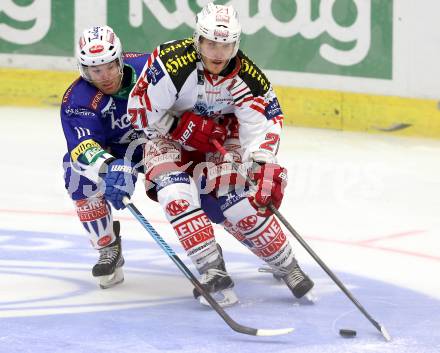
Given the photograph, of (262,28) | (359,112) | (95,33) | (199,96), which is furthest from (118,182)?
(262,28)

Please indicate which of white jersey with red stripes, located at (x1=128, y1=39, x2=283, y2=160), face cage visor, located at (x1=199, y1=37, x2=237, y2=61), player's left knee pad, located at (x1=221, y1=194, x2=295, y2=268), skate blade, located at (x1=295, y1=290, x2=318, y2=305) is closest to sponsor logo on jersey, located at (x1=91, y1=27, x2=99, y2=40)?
white jersey with red stripes, located at (x1=128, y1=39, x2=283, y2=160)

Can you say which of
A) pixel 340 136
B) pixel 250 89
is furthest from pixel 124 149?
pixel 340 136

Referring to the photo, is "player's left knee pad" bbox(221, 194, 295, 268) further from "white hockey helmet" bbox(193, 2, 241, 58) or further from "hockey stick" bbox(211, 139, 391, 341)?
"white hockey helmet" bbox(193, 2, 241, 58)

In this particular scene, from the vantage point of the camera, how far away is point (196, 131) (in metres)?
4.76

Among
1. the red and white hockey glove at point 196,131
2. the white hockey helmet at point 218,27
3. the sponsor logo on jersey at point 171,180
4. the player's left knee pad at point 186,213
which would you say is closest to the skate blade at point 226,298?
the player's left knee pad at point 186,213

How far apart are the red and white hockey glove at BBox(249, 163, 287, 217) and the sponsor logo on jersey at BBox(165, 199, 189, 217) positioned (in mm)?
265

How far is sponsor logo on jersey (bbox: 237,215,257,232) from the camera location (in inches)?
186

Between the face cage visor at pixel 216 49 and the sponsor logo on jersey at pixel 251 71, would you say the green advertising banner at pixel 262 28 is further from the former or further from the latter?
the face cage visor at pixel 216 49

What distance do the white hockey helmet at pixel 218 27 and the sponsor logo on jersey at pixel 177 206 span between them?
22.6 inches

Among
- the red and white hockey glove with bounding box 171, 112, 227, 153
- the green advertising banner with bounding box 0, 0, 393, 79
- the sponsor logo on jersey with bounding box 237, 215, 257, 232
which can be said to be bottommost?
the green advertising banner with bounding box 0, 0, 393, 79

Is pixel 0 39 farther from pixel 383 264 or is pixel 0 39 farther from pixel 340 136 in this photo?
pixel 383 264

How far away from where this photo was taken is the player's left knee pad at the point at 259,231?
185 inches

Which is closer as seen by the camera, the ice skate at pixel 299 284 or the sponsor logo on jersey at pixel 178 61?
the sponsor logo on jersey at pixel 178 61

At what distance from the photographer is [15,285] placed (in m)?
5.00
